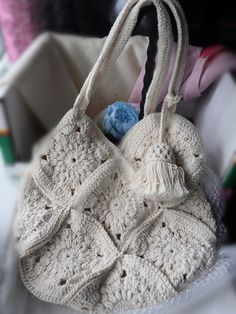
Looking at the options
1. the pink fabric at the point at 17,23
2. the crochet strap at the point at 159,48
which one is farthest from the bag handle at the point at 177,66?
the pink fabric at the point at 17,23

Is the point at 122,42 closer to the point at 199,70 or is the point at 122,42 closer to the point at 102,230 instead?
the point at 199,70

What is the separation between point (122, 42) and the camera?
1.19 feet

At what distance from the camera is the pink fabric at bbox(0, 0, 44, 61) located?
0.26m

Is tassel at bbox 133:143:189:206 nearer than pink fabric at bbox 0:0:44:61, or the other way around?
pink fabric at bbox 0:0:44:61

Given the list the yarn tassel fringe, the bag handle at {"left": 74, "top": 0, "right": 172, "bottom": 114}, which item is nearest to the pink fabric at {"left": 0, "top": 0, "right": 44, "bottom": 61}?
the bag handle at {"left": 74, "top": 0, "right": 172, "bottom": 114}

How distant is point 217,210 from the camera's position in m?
0.47

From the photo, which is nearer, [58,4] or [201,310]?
[58,4]

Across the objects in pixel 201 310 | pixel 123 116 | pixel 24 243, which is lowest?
pixel 201 310

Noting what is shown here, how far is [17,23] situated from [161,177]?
0.22 metres

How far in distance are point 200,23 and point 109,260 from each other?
0.88 feet

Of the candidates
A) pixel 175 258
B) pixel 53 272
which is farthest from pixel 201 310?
pixel 53 272

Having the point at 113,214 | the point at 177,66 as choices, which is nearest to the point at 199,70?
the point at 177,66

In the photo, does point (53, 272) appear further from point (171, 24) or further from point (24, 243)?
point (171, 24)

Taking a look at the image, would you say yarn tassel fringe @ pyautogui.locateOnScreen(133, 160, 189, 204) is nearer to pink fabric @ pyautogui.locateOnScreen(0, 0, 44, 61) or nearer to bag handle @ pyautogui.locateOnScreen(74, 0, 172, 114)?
bag handle @ pyautogui.locateOnScreen(74, 0, 172, 114)
